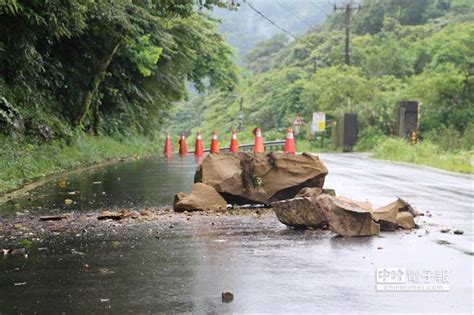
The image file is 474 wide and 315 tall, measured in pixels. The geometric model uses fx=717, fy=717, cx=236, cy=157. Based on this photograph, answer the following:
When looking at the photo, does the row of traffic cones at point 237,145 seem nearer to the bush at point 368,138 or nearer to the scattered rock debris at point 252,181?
the scattered rock debris at point 252,181

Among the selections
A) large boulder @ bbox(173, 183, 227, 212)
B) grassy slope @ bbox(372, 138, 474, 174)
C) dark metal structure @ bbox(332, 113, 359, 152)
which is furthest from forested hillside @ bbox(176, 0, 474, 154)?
large boulder @ bbox(173, 183, 227, 212)

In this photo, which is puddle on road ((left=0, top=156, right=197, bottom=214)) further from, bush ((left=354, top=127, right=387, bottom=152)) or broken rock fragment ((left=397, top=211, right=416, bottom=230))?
bush ((left=354, top=127, right=387, bottom=152))

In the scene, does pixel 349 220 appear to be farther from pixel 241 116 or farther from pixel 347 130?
pixel 241 116

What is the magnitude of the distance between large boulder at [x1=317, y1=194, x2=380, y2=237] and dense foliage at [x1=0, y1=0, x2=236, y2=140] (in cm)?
629

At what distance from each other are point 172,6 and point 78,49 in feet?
31.7

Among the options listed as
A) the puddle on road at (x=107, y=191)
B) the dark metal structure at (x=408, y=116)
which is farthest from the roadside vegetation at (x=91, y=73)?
the dark metal structure at (x=408, y=116)

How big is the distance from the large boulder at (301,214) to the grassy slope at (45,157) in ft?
19.1

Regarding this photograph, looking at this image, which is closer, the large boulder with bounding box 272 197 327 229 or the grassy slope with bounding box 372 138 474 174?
the large boulder with bounding box 272 197 327 229

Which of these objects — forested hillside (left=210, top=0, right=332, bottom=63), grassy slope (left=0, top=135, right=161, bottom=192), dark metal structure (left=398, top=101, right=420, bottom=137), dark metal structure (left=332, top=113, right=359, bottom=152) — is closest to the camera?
grassy slope (left=0, top=135, right=161, bottom=192)

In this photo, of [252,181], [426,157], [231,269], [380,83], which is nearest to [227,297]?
[231,269]

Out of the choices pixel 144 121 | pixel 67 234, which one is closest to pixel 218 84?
pixel 144 121

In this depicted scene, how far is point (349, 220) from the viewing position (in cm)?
780

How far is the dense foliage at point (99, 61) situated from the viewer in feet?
50.2

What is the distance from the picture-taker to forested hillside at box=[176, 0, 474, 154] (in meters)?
41.2
